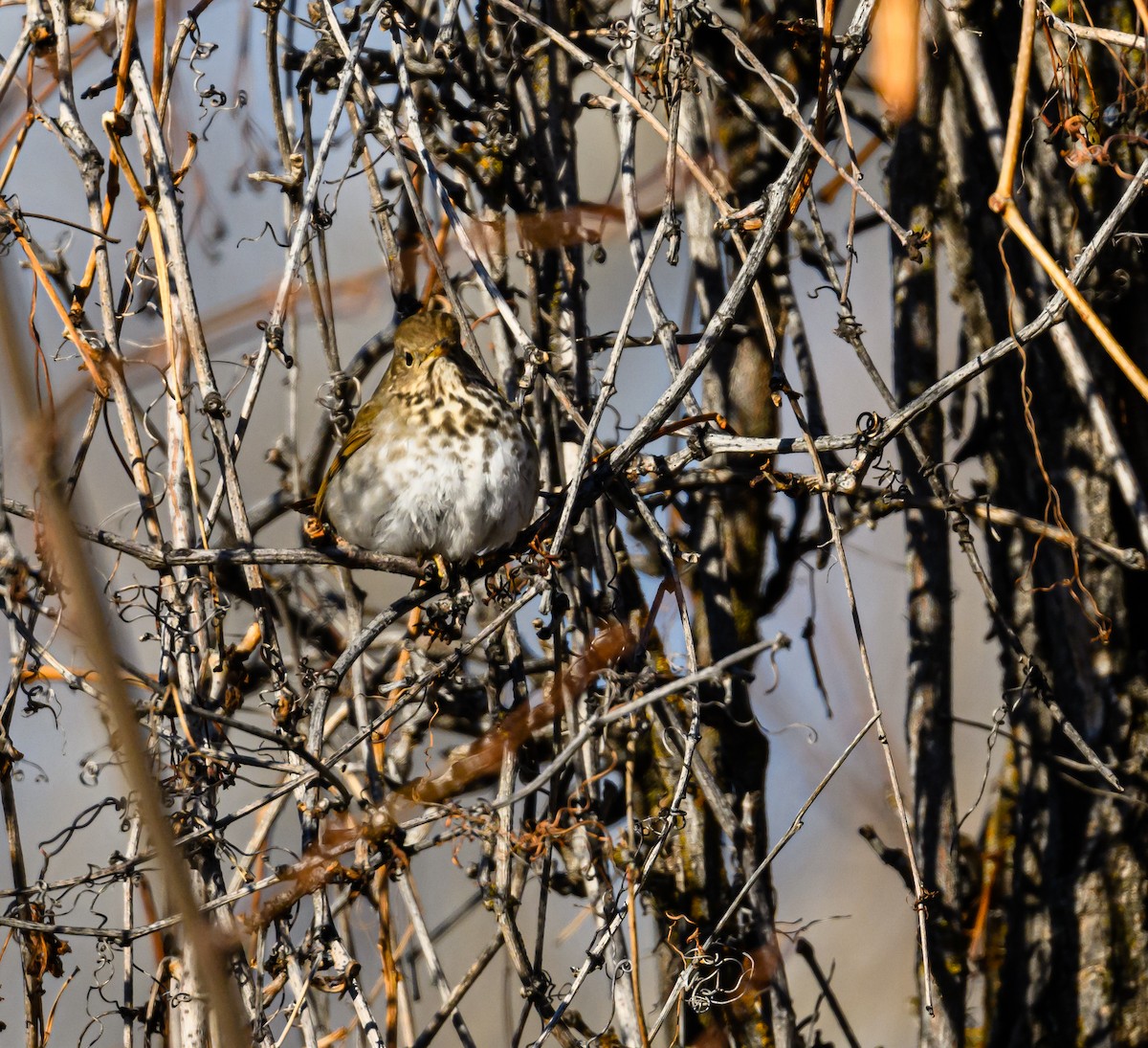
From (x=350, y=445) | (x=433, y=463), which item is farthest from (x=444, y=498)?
(x=350, y=445)

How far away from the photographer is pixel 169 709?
2459 millimetres

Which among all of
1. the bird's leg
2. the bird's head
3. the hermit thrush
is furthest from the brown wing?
the bird's leg

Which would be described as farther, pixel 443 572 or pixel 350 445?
pixel 350 445

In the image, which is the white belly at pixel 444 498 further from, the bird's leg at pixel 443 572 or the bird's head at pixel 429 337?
the bird's head at pixel 429 337

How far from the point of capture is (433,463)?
3.09 meters

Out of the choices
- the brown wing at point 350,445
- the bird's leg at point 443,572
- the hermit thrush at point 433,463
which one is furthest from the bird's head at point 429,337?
the bird's leg at point 443,572

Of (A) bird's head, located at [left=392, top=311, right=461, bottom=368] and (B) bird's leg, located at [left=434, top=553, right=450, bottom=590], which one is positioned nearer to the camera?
(B) bird's leg, located at [left=434, top=553, right=450, bottom=590]

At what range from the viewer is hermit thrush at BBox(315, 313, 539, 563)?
9.70 feet

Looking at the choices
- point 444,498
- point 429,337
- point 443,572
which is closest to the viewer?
point 443,572

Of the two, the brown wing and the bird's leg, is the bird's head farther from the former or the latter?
the bird's leg

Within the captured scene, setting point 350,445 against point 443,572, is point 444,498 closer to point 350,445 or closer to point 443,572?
point 443,572

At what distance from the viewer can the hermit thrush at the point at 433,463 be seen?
116 inches

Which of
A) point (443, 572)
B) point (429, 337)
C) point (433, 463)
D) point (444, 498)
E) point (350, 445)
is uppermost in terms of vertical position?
point (429, 337)

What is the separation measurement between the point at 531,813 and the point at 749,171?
5.48 ft
